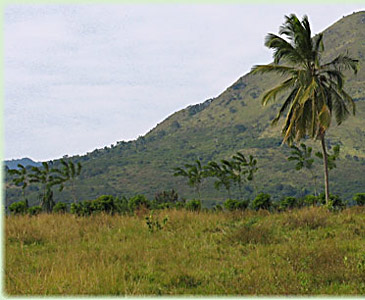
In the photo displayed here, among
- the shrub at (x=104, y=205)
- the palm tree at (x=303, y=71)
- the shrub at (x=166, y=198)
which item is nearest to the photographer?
the shrub at (x=104, y=205)

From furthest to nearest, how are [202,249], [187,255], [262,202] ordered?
[262,202] < [202,249] < [187,255]

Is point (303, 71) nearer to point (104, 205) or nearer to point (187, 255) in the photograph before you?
point (104, 205)

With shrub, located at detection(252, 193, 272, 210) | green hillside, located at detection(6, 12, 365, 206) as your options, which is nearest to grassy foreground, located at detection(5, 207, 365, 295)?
shrub, located at detection(252, 193, 272, 210)

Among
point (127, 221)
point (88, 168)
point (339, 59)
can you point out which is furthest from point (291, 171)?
point (127, 221)

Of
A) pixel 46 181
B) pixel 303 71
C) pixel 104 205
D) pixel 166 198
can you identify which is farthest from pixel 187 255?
pixel 166 198

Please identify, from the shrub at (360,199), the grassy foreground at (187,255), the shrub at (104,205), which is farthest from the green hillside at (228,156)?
the grassy foreground at (187,255)

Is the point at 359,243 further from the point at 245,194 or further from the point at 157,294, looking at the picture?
the point at 245,194

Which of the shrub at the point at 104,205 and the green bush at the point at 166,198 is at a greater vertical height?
the shrub at the point at 104,205

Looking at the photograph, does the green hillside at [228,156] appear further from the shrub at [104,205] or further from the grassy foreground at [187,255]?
the grassy foreground at [187,255]

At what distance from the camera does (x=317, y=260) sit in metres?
8.77

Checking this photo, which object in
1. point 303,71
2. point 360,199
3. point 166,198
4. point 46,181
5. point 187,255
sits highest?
point 303,71

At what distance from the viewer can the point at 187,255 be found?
32.0ft

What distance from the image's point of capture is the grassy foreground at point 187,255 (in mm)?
7449

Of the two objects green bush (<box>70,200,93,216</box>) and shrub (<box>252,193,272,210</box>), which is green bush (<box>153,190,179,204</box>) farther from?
green bush (<box>70,200,93,216</box>)
